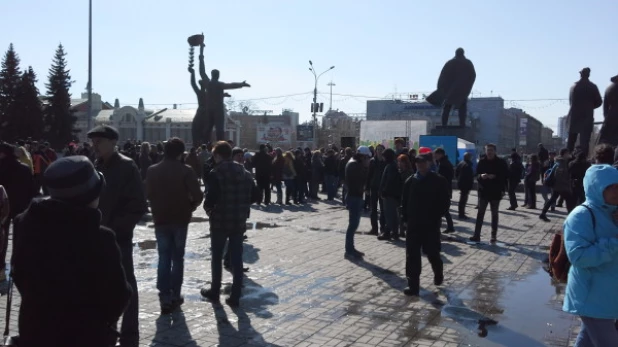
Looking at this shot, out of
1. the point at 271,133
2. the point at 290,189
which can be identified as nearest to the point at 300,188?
the point at 290,189

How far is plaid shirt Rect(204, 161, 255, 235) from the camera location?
21.6ft

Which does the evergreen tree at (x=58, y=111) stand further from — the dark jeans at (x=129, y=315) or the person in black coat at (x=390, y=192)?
the dark jeans at (x=129, y=315)

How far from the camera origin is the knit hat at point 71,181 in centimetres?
271

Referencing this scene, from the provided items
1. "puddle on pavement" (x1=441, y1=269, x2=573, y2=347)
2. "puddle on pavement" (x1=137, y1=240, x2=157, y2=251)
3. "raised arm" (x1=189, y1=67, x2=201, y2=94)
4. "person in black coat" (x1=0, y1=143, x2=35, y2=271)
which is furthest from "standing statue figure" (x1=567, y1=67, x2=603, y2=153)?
"raised arm" (x1=189, y1=67, x2=201, y2=94)

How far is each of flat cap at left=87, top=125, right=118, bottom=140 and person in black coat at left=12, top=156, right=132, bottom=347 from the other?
7.60 feet

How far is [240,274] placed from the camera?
6.56 meters

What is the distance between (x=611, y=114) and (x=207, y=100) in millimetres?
14234

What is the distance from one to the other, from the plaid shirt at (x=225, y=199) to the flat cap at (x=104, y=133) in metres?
1.70

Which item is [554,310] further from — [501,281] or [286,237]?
[286,237]

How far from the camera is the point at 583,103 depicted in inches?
505

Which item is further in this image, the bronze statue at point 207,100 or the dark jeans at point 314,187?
the bronze statue at point 207,100

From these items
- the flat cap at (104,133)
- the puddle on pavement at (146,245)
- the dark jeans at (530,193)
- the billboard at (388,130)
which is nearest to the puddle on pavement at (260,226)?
the puddle on pavement at (146,245)

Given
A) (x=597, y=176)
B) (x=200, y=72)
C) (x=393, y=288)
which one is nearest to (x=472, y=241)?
(x=393, y=288)

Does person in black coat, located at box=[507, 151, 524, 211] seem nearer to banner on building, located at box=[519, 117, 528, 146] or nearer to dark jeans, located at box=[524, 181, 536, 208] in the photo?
dark jeans, located at box=[524, 181, 536, 208]
